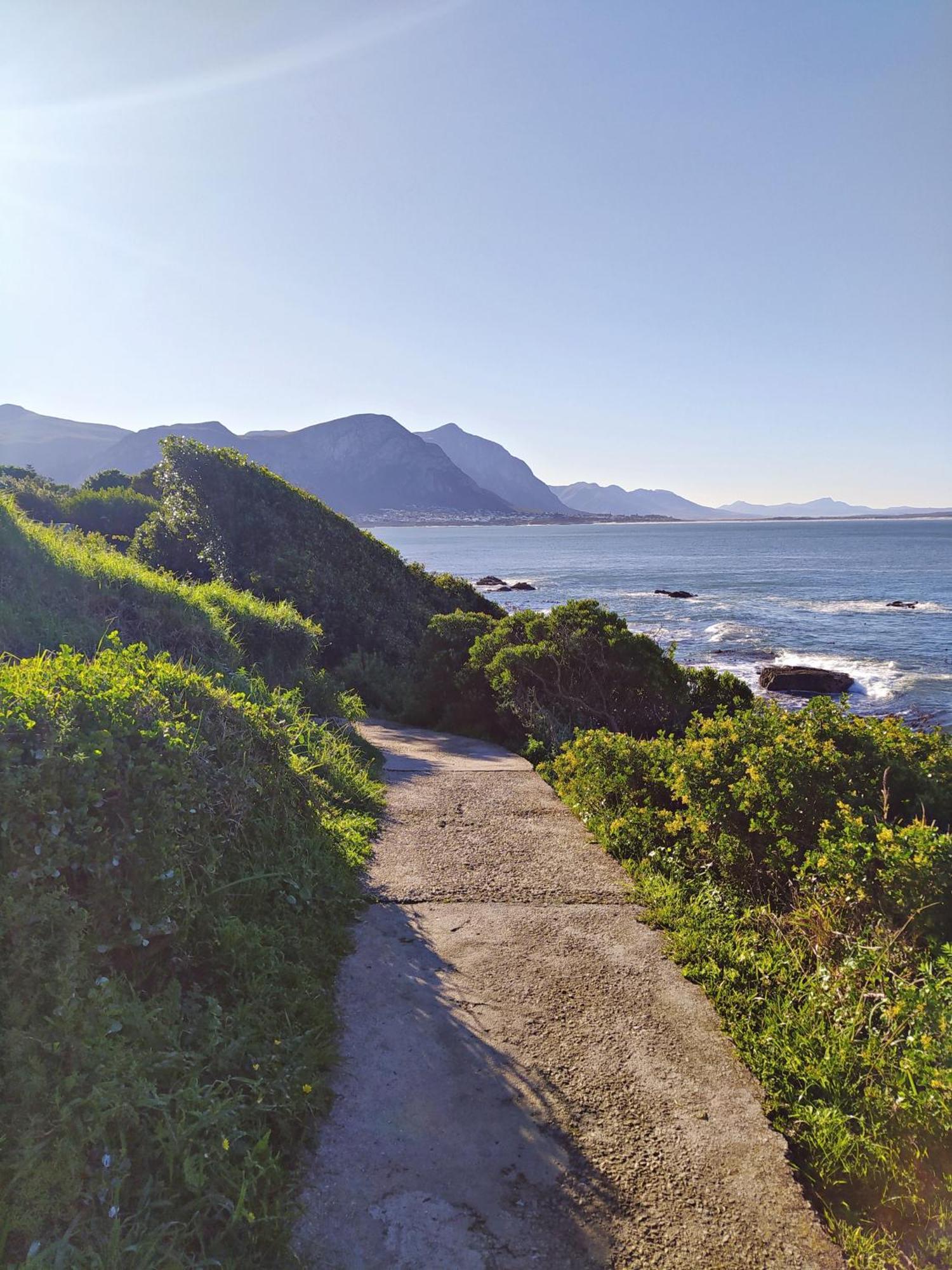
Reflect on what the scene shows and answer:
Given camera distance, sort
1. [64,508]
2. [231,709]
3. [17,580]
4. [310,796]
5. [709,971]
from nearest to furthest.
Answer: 1. [709,971]
2. [231,709]
3. [310,796]
4. [17,580]
5. [64,508]

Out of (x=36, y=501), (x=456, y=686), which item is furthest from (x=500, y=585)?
(x=456, y=686)

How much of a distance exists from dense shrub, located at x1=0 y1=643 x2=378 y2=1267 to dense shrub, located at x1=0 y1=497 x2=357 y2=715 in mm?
2523

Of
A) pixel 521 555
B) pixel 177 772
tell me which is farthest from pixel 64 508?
pixel 521 555

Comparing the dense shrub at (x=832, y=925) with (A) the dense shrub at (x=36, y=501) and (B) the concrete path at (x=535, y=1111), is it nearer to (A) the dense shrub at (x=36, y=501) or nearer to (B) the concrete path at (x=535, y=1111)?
(B) the concrete path at (x=535, y=1111)

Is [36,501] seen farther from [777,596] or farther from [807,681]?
[777,596]

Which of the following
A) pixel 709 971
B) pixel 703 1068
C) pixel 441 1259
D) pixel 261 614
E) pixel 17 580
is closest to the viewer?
pixel 441 1259

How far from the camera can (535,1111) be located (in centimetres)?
312

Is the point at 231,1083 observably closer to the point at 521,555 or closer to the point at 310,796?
the point at 310,796

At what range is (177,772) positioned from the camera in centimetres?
352

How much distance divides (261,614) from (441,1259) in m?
9.23

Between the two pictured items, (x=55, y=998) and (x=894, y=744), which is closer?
(x=55, y=998)

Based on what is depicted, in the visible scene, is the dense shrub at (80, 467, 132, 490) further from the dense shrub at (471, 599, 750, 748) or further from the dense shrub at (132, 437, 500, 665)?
the dense shrub at (471, 599, 750, 748)

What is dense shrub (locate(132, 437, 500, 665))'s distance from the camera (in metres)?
16.5

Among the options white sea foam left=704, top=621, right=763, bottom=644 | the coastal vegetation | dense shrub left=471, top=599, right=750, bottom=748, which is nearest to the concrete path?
the coastal vegetation
